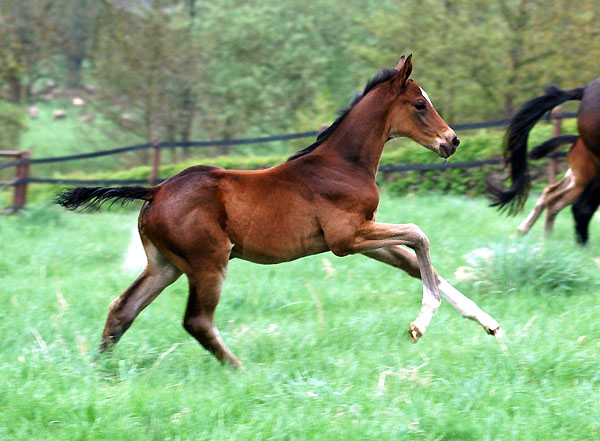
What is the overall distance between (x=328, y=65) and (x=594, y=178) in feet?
62.0

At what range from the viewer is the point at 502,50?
1977cm

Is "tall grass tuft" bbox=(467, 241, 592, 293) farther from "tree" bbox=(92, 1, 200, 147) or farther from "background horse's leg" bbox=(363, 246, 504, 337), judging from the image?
"tree" bbox=(92, 1, 200, 147)

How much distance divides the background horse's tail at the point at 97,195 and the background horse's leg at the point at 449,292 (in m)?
1.47

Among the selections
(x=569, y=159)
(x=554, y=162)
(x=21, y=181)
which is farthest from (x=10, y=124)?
(x=569, y=159)

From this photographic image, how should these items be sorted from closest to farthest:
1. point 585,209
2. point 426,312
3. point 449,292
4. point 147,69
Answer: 1. point 426,312
2. point 449,292
3. point 585,209
4. point 147,69

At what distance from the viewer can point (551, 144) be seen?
A: 8133 mm

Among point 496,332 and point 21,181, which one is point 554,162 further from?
point 21,181

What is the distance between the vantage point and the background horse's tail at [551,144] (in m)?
7.93

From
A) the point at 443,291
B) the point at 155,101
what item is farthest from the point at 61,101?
the point at 443,291

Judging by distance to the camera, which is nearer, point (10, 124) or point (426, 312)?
point (426, 312)

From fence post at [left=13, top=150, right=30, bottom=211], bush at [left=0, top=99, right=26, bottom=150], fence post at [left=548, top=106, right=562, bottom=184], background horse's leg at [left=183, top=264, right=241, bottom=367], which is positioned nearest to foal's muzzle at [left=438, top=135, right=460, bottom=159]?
background horse's leg at [left=183, top=264, right=241, bottom=367]

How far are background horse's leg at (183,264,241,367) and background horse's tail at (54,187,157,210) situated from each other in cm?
58

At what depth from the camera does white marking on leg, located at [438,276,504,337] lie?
168 inches

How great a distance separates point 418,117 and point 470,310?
1250 mm
